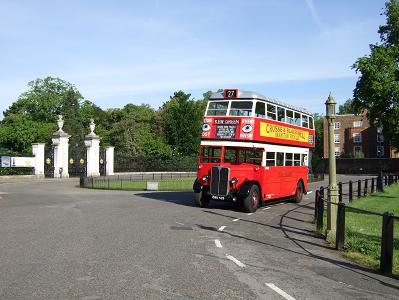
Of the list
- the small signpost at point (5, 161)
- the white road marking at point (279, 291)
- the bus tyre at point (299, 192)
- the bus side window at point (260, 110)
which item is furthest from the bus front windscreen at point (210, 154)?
the small signpost at point (5, 161)

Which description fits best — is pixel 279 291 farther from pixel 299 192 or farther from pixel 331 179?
pixel 299 192

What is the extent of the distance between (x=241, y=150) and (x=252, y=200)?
2.37m

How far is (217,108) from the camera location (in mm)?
19000

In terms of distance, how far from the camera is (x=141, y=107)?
9469 centimetres

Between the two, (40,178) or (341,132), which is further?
(341,132)

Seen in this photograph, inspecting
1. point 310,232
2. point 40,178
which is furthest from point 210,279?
point 40,178

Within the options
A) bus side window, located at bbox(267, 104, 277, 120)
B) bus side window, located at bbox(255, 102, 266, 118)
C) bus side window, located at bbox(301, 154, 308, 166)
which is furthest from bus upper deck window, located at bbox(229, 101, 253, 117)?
bus side window, located at bbox(301, 154, 308, 166)

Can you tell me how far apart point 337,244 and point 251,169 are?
8.02m

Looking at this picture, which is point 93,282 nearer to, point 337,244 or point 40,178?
point 337,244

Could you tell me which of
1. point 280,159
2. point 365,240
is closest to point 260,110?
point 280,159

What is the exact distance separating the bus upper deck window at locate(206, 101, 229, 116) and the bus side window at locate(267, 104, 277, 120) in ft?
6.04

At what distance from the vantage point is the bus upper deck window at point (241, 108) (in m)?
18.3

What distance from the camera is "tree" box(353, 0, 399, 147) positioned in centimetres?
2195

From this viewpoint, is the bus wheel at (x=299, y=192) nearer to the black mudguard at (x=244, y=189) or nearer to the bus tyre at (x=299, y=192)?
the bus tyre at (x=299, y=192)
